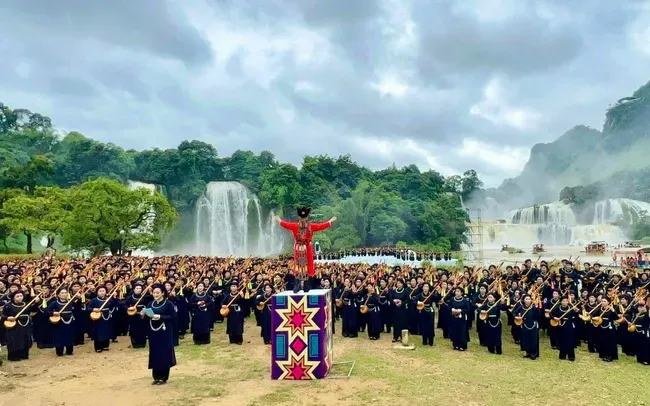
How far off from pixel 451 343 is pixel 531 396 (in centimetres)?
425

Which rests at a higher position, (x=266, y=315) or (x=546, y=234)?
(x=546, y=234)

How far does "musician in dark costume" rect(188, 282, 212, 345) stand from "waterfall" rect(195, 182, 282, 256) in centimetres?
3777

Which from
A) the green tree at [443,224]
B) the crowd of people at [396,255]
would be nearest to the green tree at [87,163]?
the crowd of people at [396,255]

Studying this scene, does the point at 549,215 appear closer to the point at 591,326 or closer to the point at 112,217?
the point at 112,217

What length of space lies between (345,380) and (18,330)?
689 centimetres

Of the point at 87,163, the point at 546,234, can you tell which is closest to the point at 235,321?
the point at 87,163

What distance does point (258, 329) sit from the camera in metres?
14.1

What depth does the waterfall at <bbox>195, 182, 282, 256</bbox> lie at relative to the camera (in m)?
49.9

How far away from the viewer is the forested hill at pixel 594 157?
96750 mm

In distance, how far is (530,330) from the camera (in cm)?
1098

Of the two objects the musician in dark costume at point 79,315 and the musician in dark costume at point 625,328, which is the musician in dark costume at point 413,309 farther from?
the musician in dark costume at point 79,315

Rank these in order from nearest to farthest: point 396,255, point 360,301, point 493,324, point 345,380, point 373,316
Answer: point 345,380 → point 493,324 → point 373,316 → point 360,301 → point 396,255

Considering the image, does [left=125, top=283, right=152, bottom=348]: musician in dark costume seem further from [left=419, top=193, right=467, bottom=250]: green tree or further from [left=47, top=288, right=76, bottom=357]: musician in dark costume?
[left=419, top=193, right=467, bottom=250]: green tree

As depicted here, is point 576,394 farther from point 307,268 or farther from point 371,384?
point 307,268
